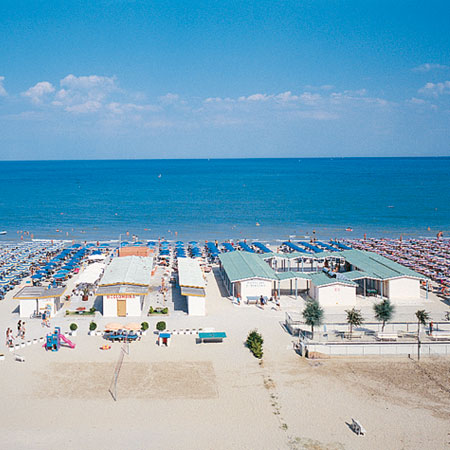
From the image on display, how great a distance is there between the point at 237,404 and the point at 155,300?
13940 mm

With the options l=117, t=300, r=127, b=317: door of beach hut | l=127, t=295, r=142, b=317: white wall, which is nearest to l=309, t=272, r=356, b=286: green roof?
l=127, t=295, r=142, b=317: white wall

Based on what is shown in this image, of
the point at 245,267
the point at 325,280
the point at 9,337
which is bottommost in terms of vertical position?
the point at 9,337

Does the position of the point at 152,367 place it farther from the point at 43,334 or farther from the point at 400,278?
the point at 400,278

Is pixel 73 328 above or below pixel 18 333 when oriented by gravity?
above

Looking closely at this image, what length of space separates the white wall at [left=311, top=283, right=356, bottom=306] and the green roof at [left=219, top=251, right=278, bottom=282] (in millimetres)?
2904

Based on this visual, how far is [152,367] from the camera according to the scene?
20.3m

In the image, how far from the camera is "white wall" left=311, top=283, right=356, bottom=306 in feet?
97.2

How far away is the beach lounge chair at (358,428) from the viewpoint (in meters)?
15.5

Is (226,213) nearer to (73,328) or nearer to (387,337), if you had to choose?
(73,328)

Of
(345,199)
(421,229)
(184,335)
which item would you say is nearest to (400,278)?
(184,335)

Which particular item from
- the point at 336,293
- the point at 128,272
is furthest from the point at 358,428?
the point at 128,272

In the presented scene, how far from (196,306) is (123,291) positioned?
4.07 meters

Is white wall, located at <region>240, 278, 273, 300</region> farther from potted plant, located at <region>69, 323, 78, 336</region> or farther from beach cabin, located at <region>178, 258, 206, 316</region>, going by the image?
potted plant, located at <region>69, 323, 78, 336</region>

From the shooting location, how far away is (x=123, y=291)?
27.2m
